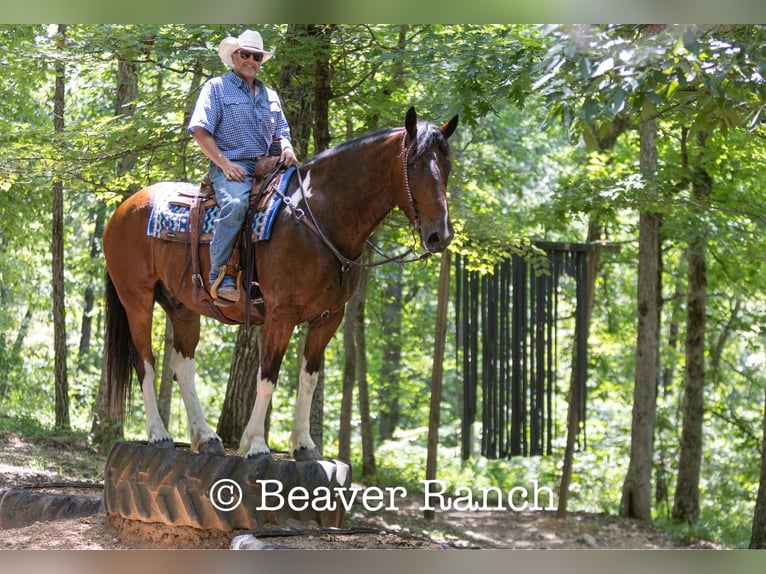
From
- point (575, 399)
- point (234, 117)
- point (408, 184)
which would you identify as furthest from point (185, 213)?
point (575, 399)

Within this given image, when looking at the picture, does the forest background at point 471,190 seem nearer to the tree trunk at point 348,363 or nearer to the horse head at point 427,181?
the tree trunk at point 348,363

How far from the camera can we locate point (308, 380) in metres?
5.05

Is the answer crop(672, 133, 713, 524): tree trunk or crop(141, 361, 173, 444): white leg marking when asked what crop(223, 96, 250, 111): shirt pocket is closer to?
crop(141, 361, 173, 444): white leg marking

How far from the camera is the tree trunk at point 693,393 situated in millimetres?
10312

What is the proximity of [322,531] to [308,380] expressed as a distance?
77cm

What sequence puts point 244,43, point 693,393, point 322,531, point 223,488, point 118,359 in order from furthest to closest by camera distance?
point 693,393, point 118,359, point 244,43, point 223,488, point 322,531

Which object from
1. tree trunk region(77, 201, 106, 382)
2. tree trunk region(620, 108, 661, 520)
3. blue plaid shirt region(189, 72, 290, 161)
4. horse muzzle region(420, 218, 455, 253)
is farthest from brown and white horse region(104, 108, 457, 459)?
tree trunk region(620, 108, 661, 520)

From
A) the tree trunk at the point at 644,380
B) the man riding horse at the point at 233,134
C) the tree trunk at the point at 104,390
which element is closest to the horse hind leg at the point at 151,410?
the man riding horse at the point at 233,134

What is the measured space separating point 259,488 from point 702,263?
271 inches

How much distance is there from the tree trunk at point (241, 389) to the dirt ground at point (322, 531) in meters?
1.10

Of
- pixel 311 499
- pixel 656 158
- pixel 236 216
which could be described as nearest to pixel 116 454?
pixel 311 499

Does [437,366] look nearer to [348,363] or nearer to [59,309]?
[348,363]

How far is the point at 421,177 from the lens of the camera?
446 cm
